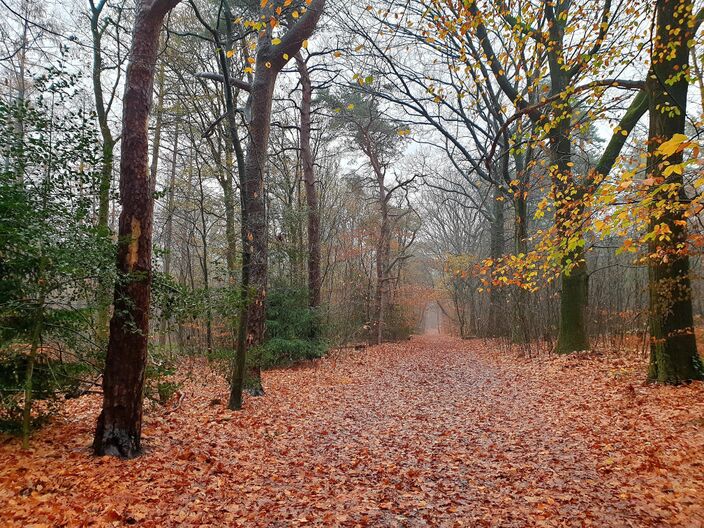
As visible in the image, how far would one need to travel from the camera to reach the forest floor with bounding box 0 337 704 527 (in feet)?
10.6

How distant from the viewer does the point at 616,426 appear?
5.17m

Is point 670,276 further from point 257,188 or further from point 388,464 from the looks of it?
point 257,188

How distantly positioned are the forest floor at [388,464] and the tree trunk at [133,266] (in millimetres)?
335

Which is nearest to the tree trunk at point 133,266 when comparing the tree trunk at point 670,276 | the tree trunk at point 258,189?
the tree trunk at point 258,189

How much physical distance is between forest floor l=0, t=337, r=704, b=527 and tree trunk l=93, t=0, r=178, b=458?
1.10 ft

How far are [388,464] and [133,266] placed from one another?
360 cm

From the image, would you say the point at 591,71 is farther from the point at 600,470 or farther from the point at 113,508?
the point at 113,508

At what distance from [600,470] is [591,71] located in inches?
216

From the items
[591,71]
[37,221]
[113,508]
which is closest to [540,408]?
[591,71]

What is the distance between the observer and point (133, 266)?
4242 mm

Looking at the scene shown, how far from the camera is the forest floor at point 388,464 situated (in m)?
3.25

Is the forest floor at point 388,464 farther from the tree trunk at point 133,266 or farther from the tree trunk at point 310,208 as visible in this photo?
the tree trunk at point 310,208

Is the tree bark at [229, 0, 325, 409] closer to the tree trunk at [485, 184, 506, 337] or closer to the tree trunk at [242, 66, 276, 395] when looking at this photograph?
the tree trunk at [242, 66, 276, 395]

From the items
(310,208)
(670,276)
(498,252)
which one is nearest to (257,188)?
(310,208)
